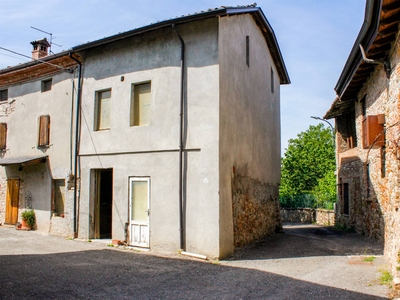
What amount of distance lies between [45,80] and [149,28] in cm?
583

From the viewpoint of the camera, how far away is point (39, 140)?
13477mm

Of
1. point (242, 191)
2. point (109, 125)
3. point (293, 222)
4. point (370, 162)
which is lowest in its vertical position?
point (293, 222)

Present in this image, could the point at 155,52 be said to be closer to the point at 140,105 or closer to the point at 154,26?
the point at 154,26

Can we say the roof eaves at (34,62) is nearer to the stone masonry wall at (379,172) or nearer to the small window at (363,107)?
the stone masonry wall at (379,172)

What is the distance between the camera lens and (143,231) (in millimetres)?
10344

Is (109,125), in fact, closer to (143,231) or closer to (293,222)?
(143,231)

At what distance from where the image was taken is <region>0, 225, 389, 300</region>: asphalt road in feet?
20.3

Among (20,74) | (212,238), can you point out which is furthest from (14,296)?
(20,74)

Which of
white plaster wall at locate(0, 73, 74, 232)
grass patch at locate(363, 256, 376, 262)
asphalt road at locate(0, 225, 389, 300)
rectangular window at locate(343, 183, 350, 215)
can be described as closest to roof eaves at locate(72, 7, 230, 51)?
white plaster wall at locate(0, 73, 74, 232)

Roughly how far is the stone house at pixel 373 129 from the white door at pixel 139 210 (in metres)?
6.04

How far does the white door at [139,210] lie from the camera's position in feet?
33.8

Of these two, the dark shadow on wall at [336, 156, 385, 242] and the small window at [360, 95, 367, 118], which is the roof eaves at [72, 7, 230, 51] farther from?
the dark shadow on wall at [336, 156, 385, 242]

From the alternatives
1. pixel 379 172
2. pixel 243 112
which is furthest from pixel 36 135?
pixel 379 172

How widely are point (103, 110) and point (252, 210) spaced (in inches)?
231
